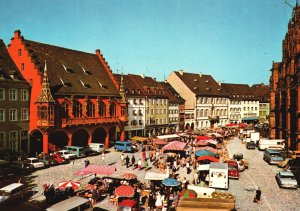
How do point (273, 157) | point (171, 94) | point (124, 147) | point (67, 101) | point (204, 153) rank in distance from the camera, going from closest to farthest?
point (204, 153) → point (273, 157) → point (67, 101) → point (124, 147) → point (171, 94)

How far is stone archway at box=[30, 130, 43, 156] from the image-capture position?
46.5m

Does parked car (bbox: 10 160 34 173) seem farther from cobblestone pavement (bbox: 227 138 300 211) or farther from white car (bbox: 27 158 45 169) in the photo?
cobblestone pavement (bbox: 227 138 300 211)

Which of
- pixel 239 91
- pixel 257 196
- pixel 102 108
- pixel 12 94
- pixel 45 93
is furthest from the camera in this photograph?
pixel 239 91

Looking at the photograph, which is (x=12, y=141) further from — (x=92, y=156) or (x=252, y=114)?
(x=252, y=114)

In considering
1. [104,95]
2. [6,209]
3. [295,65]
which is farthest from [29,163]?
[295,65]

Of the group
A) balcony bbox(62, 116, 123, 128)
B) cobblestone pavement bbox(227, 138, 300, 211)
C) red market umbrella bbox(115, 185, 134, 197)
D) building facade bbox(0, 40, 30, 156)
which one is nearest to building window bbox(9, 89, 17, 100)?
building facade bbox(0, 40, 30, 156)

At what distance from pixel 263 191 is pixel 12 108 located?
33.1 meters

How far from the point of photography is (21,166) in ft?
112

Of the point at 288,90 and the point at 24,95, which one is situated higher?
the point at 288,90

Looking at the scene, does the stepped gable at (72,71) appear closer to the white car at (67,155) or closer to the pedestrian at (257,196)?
the white car at (67,155)

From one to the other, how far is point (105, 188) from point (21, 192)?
22.5 feet

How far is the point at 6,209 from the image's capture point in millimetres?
22766

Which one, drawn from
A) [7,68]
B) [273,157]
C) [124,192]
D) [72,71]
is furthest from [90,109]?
[124,192]

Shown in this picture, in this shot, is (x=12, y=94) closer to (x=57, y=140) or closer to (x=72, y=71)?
(x=57, y=140)
